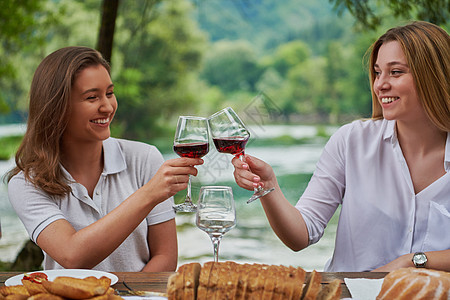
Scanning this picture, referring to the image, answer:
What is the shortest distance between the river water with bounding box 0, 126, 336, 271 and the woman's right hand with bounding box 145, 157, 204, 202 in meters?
4.08

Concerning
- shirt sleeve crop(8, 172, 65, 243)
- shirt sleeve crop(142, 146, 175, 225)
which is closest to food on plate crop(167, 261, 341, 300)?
shirt sleeve crop(8, 172, 65, 243)

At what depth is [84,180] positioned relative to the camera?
2.14 metres

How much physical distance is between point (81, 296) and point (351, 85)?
24.8 ft

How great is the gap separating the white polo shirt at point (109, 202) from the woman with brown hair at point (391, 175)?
21.0 inches

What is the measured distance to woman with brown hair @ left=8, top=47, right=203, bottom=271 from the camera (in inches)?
70.2

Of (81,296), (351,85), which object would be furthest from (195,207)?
(351,85)

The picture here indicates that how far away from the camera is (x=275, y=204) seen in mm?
1945

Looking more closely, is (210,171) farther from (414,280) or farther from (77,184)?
(414,280)

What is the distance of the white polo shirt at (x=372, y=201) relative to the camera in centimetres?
206

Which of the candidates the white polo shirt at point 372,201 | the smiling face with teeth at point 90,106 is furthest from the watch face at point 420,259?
the smiling face with teeth at point 90,106

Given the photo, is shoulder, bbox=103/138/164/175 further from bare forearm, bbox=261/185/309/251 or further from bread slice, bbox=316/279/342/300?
bread slice, bbox=316/279/342/300

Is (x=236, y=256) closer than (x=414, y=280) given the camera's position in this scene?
No

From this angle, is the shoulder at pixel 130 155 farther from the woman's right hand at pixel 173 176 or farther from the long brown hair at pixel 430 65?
the long brown hair at pixel 430 65

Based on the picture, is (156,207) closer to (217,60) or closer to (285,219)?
(285,219)
